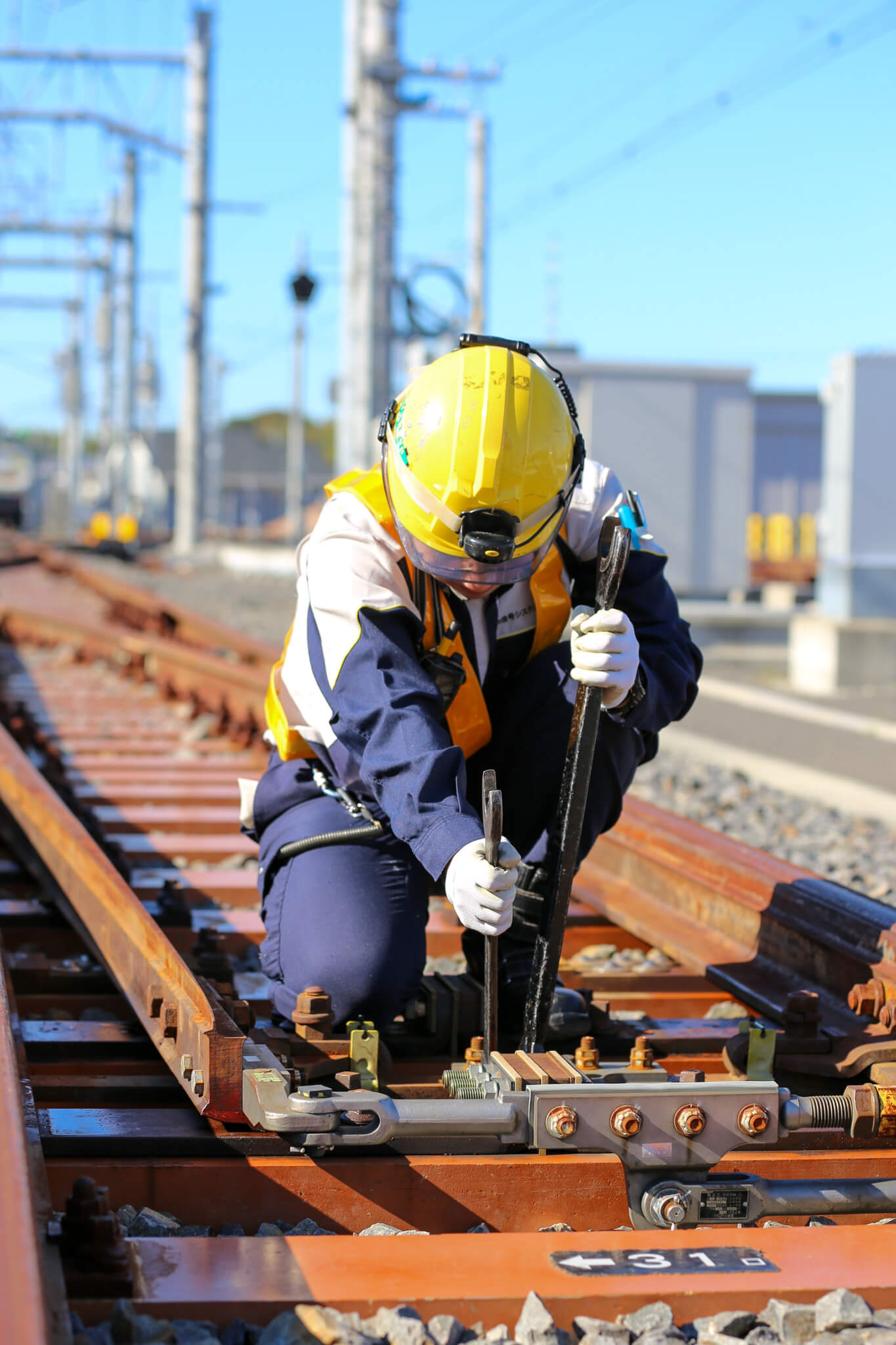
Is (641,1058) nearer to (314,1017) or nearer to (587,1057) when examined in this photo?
(587,1057)

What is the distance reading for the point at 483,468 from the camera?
2.96 metres

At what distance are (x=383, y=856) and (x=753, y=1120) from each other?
105 centimetres

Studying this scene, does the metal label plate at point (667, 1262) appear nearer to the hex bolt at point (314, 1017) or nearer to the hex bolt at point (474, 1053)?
the hex bolt at point (474, 1053)

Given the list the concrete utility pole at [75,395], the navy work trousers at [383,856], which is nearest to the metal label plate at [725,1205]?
the navy work trousers at [383,856]

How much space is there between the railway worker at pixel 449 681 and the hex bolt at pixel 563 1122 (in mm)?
317

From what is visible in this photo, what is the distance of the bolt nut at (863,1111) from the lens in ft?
9.16

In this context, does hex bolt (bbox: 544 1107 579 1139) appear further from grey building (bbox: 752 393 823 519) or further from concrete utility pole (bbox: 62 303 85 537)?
concrete utility pole (bbox: 62 303 85 537)

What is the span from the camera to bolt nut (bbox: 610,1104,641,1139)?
255 centimetres

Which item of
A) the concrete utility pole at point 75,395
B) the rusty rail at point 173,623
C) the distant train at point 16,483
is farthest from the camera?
the concrete utility pole at point 75,395

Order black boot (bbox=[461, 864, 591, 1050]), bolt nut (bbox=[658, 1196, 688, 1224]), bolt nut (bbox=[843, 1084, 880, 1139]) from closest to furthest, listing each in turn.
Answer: bolt nut (bbox=[658, 1196, 688, 1224]) < bolt nut (bbox=[843, 1084, 880, 1139]) < black boot (bbox=[461, 864, 591, 1050])

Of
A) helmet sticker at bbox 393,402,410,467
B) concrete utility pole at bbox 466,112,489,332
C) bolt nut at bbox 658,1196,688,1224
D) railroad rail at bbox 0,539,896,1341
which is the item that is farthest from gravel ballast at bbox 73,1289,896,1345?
concrete utility pole at bbox 466,112,489,332

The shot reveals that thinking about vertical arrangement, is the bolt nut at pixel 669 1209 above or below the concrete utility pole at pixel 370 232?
below

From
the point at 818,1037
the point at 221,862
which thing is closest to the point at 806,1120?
the point at 818,1037

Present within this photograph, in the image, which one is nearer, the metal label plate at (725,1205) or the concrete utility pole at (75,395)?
the metal label plate at (725,1205)
